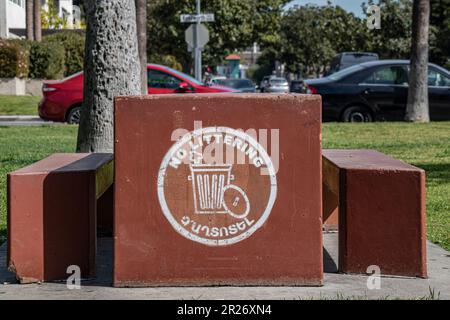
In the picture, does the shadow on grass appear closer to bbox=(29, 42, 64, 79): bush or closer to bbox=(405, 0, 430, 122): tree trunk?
bbox=(405, 0, 430, 122): tree trunk

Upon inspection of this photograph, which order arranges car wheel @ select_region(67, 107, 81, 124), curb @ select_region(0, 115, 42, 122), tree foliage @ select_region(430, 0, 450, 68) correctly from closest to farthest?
1. car wheel @ select_region(67, 107, 81, 124)
2. curb @ select_region(0, 115, 42, 122)
3. tree foliage @ select_region(430, 0, 450, 68)

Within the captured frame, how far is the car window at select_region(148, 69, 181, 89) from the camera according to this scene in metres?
20.9

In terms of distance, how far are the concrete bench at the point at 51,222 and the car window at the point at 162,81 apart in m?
15.2

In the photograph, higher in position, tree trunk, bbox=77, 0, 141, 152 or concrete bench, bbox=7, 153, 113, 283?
tree trunk, bbox=77, 0, 141, 152

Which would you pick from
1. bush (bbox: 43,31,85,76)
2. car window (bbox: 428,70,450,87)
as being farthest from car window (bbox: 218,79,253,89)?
car window (bbox: 428,70,450,87)

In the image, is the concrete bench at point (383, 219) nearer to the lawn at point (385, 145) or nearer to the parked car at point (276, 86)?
the lawn at point (385, 145)

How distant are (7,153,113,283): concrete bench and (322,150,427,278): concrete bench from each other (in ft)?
5.24

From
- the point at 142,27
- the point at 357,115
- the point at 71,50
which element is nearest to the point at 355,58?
the point at 71,50

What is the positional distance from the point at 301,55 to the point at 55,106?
6369 centimetres

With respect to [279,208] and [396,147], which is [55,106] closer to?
[396,147]

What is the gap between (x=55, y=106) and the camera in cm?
1917

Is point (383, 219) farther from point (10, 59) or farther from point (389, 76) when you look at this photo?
point (10, 59)

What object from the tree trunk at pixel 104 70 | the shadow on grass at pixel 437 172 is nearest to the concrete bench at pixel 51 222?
the tree trunk at pixel 104 70

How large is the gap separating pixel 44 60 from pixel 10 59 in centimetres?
219
